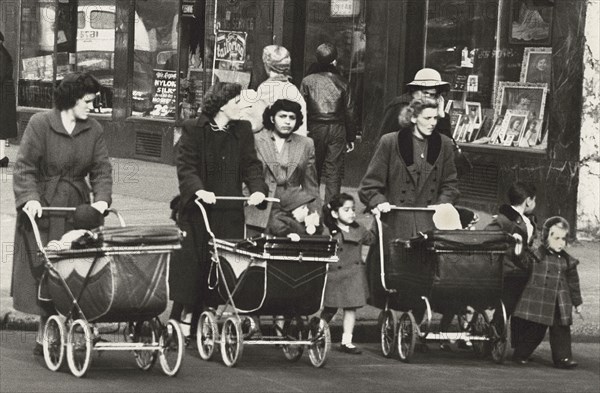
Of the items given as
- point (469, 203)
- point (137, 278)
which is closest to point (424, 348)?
point (137, 278)

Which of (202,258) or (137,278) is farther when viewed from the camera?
(202,258)

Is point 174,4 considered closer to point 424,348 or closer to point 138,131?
point 138,131

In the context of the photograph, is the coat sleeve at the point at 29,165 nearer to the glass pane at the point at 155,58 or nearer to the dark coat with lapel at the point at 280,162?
the dark coat with lapel at the point at 280,162

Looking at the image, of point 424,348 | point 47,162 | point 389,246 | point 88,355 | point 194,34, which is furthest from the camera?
point 194,34

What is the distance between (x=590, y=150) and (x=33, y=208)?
7744 millimetres

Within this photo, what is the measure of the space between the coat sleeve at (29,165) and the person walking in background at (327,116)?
5219mm

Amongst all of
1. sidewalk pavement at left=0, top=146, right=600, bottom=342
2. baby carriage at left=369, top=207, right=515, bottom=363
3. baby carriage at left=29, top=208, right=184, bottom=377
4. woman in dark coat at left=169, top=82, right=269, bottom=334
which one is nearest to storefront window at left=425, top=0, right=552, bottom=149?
sidewalk pavement at left=0, top=146, right=600, bottom=342

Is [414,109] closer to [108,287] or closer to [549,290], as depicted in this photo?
[549,290]

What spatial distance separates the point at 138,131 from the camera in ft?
74.0

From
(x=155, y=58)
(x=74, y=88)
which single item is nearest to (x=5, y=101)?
(x=155, y=58)

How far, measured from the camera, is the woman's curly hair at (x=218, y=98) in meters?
10.3

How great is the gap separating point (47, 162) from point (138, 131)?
12916 mm

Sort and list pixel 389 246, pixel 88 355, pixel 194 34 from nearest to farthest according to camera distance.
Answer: pixel 88 355 < pixel 389 246 < pixel 194 34

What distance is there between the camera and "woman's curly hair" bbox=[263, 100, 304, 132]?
10.5 meters
